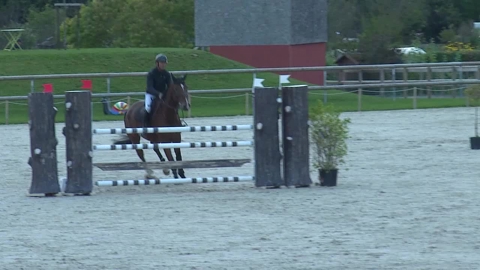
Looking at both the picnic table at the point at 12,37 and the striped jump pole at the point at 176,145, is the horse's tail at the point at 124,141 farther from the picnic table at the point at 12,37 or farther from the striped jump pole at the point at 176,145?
the picnic table at the point at 12,37

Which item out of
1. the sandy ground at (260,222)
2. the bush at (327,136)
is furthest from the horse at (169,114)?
the bush at (327,136)

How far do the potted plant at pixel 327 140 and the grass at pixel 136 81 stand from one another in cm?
1187

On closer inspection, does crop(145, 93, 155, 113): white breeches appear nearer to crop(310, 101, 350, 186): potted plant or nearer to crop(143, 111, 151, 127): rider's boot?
crop(143, 111, 151, 127): rider's boot

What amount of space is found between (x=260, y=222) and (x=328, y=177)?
9.55 feet

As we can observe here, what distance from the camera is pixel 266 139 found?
12.6 meters

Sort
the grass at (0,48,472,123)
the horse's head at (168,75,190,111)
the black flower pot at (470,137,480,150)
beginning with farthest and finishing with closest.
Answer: the grass at (0,48,472,123)
the black flower pot at (470,137,480,150)
the horse's head at (168,75,190,111)

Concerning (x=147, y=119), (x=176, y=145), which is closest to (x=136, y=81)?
(x=147, y=119)

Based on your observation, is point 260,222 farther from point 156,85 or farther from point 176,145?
point 156,85

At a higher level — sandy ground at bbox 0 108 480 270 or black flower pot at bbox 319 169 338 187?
black flower pot at bbox 319 169 338 187

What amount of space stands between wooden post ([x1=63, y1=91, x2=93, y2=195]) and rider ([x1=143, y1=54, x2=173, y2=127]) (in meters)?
1.62

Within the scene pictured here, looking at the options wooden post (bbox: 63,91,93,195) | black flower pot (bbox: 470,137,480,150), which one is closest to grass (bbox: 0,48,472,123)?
black flower pot (bbox: 470,137,480,150)

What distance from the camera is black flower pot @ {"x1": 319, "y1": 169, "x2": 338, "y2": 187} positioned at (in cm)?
1248

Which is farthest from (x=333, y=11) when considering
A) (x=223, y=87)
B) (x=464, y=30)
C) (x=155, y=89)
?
(x=155, y=89)

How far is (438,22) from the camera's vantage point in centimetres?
6269
